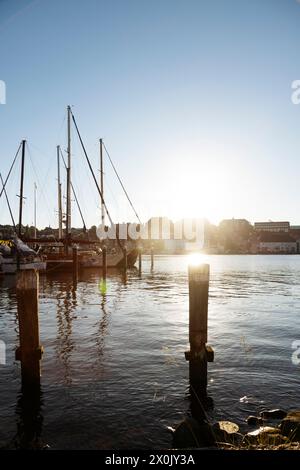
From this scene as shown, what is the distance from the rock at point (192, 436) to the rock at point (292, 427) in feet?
3.95

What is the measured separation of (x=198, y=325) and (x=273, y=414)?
7.37 feet

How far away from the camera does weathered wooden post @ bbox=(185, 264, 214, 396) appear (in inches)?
318

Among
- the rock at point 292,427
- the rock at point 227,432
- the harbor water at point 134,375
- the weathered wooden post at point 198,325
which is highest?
the weathered wooden post at point 198,325

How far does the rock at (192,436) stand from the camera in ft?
18.8

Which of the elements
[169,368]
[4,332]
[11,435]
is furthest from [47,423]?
[4,332]

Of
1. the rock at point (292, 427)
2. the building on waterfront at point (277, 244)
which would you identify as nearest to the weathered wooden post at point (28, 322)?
the rock at point (292, 427)

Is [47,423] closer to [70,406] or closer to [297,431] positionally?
[70,406]

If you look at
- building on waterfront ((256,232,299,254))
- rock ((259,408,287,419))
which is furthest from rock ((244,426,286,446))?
building on waterfront ((256,232,299,254))

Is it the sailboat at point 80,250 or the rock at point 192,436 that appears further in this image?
the sailboat at point 80,250

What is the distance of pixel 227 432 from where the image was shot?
6121mm

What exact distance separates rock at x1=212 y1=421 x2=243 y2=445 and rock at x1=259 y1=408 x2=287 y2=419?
3.19 feet

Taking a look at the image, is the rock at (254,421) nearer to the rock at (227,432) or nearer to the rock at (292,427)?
the rock at (227,432)

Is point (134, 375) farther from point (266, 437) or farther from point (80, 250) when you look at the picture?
point (80, 250)

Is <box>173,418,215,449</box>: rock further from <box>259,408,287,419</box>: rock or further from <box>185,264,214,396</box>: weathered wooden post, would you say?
<box>185,264,214,396</box>: weathered wooden post
